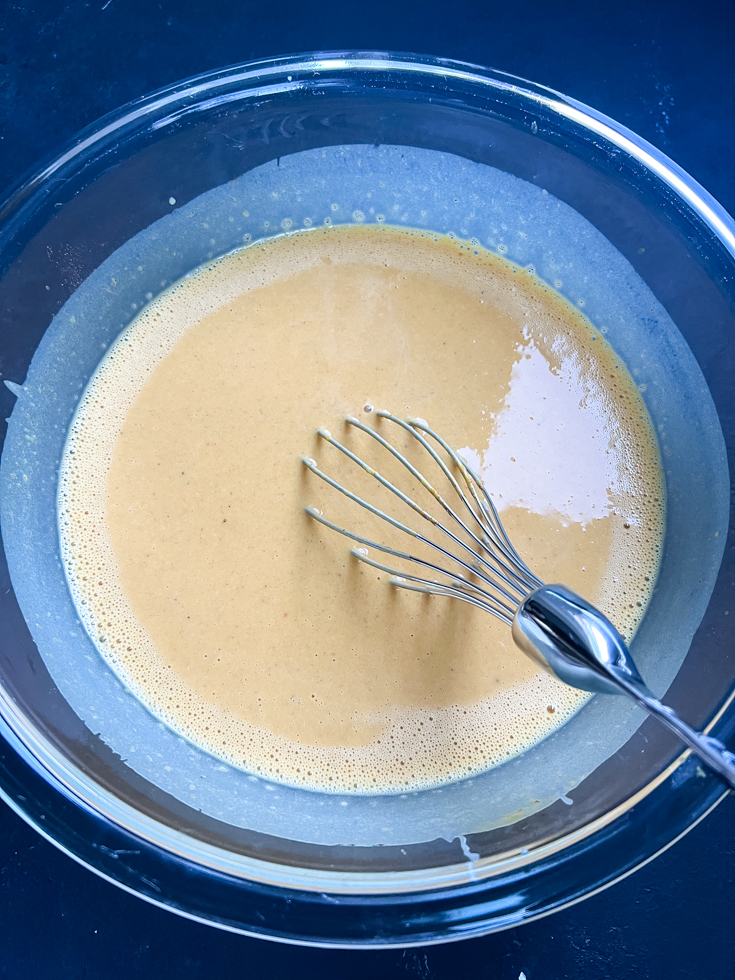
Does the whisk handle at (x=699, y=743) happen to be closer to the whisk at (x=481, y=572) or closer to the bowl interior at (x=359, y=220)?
the whisk at (x=481, y=572)

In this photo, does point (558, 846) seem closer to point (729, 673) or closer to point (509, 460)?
point (729, 673)

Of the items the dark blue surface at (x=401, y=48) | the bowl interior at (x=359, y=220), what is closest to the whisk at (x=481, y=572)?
the bowl interior at (x=359, y=220)

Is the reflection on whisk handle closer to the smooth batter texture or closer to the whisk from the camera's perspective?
the whisk

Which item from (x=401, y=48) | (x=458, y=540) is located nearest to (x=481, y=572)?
(x=458, y=540)

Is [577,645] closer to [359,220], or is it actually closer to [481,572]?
[481,572]

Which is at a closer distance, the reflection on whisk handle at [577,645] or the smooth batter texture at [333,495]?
the reflection on whisk handle at [577,645]

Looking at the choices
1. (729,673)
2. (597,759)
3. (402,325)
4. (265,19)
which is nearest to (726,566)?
(729,673)
